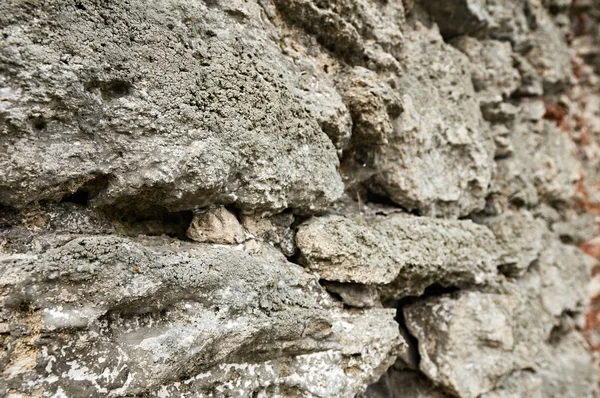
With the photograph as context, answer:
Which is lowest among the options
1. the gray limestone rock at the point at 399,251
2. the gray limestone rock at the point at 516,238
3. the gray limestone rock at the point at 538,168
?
the gray limestone rock at the point at 399,251

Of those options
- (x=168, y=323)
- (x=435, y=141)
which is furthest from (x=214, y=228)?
(x=435, y=141)

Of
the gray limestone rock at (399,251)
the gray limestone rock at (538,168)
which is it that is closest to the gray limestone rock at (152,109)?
the gray limestone rock at (399,251)

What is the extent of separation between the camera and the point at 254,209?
1.48 meters

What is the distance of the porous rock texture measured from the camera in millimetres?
1053

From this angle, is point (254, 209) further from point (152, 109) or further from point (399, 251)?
point (399, 251)

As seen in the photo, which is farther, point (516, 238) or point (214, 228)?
point (516, 238)

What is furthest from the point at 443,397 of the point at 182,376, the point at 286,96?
the point at 286,96

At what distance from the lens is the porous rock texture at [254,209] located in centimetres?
105

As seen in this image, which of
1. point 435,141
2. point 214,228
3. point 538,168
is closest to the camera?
point 214,228

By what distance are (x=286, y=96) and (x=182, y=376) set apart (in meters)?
1.04

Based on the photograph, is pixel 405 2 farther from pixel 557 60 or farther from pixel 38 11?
pixel 557 60

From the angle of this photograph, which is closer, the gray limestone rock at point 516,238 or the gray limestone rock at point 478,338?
the gray limestone rock at point 478,338

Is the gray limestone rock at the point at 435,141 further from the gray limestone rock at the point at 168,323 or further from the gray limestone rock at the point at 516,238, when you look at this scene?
the gray limestone rock at the point at 168,323

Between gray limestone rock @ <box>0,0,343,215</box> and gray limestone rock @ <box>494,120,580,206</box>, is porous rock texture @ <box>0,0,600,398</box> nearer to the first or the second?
gray limestone rock @ <box>0,0,343,215</box>
